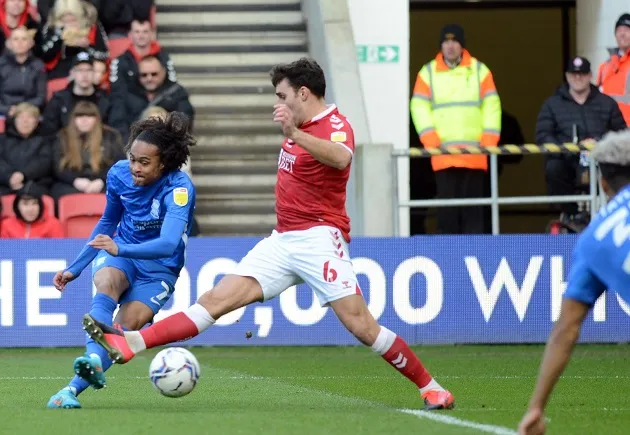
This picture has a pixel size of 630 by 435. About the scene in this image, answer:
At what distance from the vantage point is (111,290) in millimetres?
9148

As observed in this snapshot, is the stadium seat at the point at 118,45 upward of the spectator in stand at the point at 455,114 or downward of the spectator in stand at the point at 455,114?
upward

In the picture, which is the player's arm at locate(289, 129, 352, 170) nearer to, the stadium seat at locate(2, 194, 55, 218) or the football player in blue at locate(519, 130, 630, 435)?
the football player in blue at locate(519, 130, 630, 435)

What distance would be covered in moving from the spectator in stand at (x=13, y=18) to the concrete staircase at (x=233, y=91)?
223 centimetres

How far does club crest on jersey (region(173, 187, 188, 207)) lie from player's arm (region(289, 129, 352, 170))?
89 cm

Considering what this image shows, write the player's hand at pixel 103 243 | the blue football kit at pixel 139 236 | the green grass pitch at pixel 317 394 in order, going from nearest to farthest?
the green grass pitch at pixel 317 394, the player's hand at pixel 103 243, the blue football kit at pixel 139 236

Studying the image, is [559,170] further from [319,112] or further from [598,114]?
[319,112]

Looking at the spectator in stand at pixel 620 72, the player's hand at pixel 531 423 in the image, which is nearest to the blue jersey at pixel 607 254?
the player's hand at pixel 531 423

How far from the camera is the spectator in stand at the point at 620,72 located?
16.2m

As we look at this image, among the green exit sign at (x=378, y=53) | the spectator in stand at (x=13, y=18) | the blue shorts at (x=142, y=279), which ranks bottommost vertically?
the blue shorts at (x=142, y=279)

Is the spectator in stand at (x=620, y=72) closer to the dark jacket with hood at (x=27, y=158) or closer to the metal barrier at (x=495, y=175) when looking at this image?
the metal barrier at (x=495, y=175)

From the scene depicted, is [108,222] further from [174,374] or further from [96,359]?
[174,374]

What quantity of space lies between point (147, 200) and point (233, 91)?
360 inches

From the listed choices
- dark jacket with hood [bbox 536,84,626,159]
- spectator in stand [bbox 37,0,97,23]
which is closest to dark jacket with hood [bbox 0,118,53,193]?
spectator in stand [bbox 37,0,97,23]

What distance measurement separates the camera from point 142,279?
367 inches
